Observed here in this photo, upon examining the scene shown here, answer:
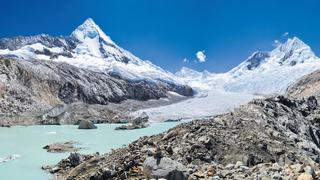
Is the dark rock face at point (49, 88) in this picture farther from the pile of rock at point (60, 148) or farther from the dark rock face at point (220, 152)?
the dark rock face at point (220, 152)

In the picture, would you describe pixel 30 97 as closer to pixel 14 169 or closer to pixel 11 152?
pixel 11 152

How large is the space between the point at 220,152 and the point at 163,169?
8.34 meters

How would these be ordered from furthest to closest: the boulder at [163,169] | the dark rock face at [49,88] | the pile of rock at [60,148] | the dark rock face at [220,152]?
the dark rock face at [49,88]
the pile of rock at [60,148]
the dark rock face at [220,152]
the boulder at [163,169]

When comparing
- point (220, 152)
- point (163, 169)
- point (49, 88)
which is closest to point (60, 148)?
point (220, 152)

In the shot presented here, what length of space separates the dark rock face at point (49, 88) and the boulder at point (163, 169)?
255 ft

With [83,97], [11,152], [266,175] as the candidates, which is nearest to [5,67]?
[83,97]

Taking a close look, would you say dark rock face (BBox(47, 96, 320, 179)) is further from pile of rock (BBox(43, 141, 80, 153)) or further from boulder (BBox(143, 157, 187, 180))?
pile of rock (BBox(43, 141, 80, 153))

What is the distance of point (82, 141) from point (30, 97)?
2317 inches

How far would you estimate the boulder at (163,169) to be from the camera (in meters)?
21.4

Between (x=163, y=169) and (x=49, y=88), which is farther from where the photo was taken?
(x=49, y=88)

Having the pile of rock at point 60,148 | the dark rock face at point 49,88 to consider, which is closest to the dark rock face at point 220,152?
the pile of rock at point 60,148

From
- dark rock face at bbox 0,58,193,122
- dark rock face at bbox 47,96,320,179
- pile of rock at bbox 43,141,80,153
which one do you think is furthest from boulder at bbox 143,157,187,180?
dark rock face at bbox 0,58,193,122

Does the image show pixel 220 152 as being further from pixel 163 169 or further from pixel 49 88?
pixel 49 88

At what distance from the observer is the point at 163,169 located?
21641 mm
